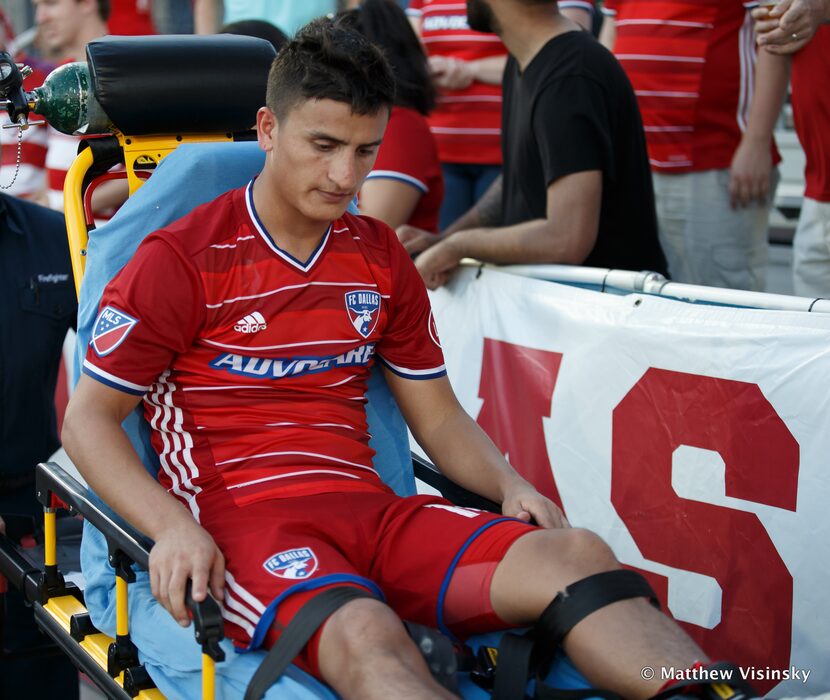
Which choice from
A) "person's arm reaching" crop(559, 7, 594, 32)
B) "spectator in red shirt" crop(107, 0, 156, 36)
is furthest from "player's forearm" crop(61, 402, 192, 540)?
"spectator in red shirt" crop(107, 0, 156, 36)

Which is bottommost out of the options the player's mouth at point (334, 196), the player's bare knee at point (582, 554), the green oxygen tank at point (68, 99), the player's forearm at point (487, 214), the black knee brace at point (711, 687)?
the player's forearm at point (487, 214)

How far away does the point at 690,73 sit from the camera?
4.89 meters

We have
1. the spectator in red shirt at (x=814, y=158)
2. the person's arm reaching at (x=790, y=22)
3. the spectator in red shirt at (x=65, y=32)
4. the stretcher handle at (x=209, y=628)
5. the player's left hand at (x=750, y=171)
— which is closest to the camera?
the stretcher handle at (x=209, y=628)

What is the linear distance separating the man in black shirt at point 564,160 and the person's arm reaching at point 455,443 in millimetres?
1198

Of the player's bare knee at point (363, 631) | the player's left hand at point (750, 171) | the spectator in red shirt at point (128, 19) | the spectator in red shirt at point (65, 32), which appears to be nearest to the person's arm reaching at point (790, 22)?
the player's left hand at point (750, 171)

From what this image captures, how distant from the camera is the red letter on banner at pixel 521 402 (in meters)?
3.90

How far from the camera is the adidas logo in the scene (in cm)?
272

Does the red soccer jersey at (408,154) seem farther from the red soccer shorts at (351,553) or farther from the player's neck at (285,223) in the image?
the red soccer shorts at (351,553)

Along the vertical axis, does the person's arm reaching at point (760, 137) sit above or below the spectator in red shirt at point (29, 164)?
above

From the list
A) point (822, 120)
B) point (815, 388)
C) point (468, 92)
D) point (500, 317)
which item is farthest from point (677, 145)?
point (815, 388)

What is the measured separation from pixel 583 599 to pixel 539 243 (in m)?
1.94

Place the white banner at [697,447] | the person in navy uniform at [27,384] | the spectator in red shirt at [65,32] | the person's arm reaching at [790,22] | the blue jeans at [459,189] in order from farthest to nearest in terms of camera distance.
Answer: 1. the spectator in red shirt at [65,32]
2. the blue jeans at [459,189]
3. the person's arm reaching at [790,22]
4. the person in navy uniform at [27,384]
5. the white banner at [697,447]

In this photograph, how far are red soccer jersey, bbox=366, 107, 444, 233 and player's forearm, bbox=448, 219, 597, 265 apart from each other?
24.2 inches

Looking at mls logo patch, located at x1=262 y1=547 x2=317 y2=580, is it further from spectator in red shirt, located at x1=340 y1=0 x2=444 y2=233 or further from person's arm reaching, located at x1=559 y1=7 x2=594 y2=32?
person's arm reaching, located at x1=559 y1=7 x2=594 y2=32
